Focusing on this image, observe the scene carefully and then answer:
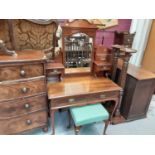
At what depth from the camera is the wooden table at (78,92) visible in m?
1.65

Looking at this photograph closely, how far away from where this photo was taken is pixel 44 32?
1.94 metres

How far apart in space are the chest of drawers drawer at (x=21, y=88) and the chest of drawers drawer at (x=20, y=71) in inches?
1.8

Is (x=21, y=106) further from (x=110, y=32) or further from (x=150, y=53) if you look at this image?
(x=150, y=53)

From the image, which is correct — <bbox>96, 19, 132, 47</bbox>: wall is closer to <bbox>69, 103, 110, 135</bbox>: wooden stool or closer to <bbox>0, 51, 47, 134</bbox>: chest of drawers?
<bbox>69, 103, 110, 135</bbox>: wooden stool

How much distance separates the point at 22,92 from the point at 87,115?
30.6 inches

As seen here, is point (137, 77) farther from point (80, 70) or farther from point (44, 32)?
point (44, 32)

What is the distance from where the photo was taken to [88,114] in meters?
1.67

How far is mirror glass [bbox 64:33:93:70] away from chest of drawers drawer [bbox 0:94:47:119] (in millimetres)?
645

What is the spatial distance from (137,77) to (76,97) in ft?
3.09

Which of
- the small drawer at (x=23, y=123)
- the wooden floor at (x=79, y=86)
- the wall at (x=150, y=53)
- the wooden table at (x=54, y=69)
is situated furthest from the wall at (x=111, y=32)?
the small drawer at (x=23, y=123)

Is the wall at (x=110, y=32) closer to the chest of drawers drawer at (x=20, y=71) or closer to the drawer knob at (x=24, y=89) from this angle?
the chest of drawers drawer at (x=20, y=71)

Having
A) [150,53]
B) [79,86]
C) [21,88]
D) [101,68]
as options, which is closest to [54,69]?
[79,86]
